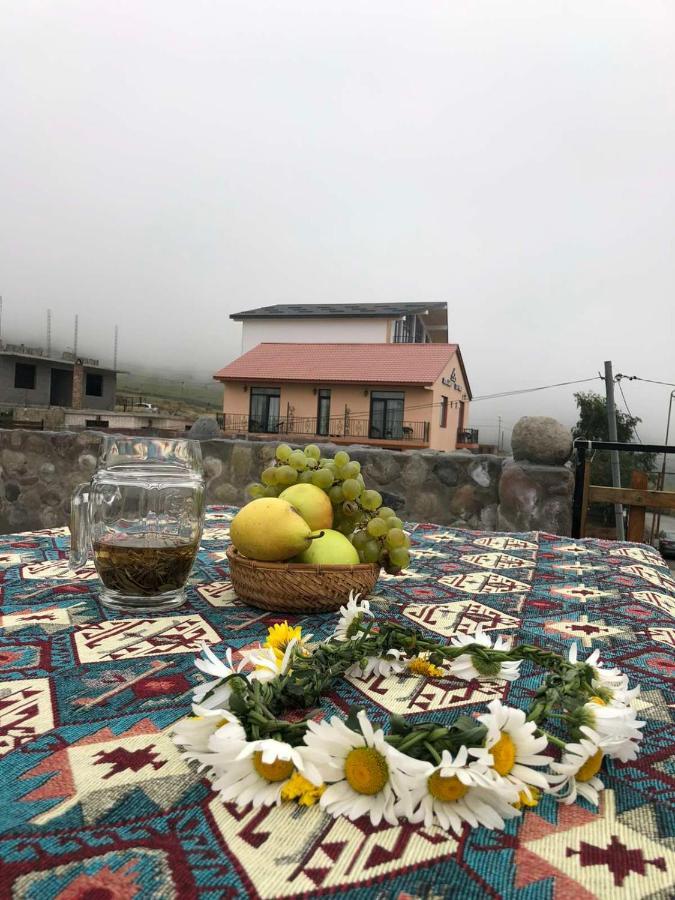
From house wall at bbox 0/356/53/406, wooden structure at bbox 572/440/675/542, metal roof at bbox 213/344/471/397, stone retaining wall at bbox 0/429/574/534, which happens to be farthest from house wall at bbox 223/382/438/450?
house wall at bbox 0/356/53/406

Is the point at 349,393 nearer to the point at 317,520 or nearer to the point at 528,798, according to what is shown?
the point at 317,520

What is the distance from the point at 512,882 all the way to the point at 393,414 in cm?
2190

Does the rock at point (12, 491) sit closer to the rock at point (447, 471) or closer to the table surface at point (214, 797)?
the rock at point (447, 471)

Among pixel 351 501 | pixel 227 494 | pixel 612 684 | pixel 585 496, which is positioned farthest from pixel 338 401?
pixel 612 684

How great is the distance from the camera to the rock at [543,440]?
12.2ft

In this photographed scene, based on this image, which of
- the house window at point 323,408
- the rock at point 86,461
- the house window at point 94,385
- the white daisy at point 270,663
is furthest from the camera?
the house window at point 94,385

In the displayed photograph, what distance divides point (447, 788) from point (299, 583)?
0.58m

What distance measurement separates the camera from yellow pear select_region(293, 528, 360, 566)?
1104mm

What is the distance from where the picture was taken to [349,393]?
22406mm

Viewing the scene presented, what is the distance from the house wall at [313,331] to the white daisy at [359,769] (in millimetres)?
28335

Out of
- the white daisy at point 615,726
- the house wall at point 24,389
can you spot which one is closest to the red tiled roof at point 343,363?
the house wall at point 24,389

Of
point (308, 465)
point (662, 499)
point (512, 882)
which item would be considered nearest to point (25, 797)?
point (512, 882)

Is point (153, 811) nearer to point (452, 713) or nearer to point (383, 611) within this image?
point (452, 713)

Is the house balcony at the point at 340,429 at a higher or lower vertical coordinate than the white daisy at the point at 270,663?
higher
